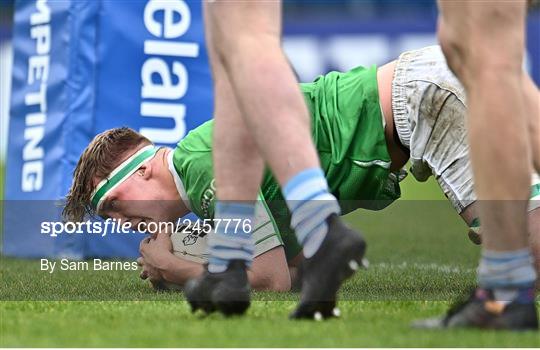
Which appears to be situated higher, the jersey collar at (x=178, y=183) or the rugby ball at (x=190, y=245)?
the jersey collar at (x=178, y=183)

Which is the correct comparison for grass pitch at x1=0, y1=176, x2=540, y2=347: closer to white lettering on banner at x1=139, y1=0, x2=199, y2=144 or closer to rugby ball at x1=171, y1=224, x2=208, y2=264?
rugby ball at x1=171, y1=224, x2=208, y2=264

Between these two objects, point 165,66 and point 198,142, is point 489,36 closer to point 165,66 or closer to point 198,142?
point 198,142

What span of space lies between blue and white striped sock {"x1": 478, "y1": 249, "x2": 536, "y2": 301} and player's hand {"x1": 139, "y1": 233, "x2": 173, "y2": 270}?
5.07 ft

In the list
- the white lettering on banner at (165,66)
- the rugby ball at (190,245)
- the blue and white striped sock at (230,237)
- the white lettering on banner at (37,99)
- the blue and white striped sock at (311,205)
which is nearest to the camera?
the blue and white striped sock at (311,205)

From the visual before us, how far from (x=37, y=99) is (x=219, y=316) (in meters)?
2.86

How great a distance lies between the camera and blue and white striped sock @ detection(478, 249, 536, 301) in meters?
2.10

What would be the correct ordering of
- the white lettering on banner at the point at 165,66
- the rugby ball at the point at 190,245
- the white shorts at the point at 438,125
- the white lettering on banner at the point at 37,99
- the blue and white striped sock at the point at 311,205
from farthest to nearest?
the white lettering on banner at the point at 37,99 < the white lettering on banner at the point at 165,66 < the rugby ball at the point at 190,245 < the white shorts at the point at 438,125 < the blue and white striped sock at the point at 311,205

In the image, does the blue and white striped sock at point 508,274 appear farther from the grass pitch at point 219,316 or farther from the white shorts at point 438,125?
the white shorts at point 438,125

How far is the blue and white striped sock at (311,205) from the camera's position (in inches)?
87.1

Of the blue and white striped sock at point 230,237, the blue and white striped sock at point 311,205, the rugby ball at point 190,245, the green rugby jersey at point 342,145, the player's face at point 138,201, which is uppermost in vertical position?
the blue and white striped sock at point 311,205

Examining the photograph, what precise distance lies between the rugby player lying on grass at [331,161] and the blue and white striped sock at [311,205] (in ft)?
3.72

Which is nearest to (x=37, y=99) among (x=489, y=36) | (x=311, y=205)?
(x=311, y=205)

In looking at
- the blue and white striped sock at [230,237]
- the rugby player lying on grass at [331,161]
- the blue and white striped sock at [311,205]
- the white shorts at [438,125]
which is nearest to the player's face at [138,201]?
the rugby player lying on grass at [331,161]

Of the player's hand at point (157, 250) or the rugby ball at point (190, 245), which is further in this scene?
the rugby ball at point (190, 245)
